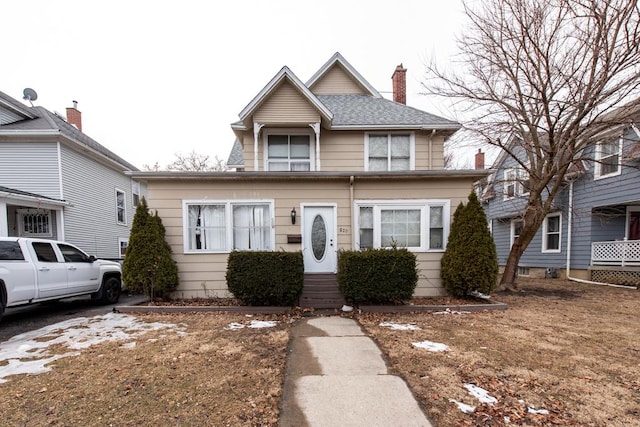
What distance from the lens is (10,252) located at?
5.28 meters

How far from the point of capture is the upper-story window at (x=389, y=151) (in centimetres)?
948

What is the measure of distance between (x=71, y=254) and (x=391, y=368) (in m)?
7.80

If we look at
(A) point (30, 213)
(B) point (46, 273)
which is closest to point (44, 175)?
(A) point (30, 213)

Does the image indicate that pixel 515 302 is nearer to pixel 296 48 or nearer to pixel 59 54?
pixel 296 48

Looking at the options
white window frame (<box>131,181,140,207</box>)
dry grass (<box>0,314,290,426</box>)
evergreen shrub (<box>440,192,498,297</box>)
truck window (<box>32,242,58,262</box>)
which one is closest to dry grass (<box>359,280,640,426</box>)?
evergreen shrub (<box>440,192,498,297</box>)

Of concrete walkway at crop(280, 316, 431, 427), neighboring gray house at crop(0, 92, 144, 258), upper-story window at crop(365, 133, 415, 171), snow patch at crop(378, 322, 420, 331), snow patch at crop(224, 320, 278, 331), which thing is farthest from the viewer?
neighboring gray house at crop(0, 92, 144, 258)

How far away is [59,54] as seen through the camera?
36.8ft

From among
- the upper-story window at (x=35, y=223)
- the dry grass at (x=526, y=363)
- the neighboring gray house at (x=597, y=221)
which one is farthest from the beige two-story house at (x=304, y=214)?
the upper-story window at (x=35, y=223)

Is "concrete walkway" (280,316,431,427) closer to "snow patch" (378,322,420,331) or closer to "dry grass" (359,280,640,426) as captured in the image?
"dry grass" (359,280,640,426)

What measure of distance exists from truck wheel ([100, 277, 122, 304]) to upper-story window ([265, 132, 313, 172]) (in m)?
5.53

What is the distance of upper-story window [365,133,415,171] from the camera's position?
9.48 metres

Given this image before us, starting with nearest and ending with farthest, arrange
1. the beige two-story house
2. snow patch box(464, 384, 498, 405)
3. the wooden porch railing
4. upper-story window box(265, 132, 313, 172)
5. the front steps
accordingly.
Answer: snow patch box(464, 384, 498, 405)
the front steps
the beige two-story house
upper-story window box(265, 132, 313, 172)
the wooden porch railing

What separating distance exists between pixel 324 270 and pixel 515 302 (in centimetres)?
519

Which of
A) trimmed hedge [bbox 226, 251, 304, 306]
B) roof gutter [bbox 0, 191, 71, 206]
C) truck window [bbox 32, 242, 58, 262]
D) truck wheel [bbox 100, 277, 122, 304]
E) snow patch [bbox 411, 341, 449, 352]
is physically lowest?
truck wheel [bbox 100, 277, 122, 304]
